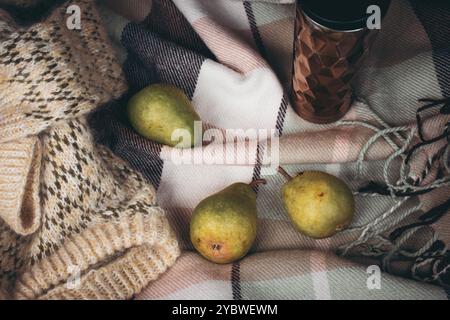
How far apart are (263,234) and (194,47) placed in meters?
0.30

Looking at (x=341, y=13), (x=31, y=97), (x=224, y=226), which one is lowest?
(x=224, y=226)

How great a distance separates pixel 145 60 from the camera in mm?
739

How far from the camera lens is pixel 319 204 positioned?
621 millimetres

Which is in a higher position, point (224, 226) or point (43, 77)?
point (43, 77)

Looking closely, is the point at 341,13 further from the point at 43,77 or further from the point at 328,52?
the point at 43,77

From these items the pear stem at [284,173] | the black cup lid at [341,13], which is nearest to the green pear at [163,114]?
the pear stem at [284,173]

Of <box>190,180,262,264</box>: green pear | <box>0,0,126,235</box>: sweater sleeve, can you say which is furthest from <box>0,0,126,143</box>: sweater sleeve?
<box>190,180,262,264</box>: green pear

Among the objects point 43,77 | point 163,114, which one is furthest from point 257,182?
point 43,77

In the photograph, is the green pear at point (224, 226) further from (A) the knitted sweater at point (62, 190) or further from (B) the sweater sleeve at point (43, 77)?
(B) the sweater sleeve at point (43, 77)

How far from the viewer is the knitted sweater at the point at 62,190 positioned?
61cm

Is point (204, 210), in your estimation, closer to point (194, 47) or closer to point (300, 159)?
point (300, 159)

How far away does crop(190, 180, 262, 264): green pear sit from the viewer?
63cm

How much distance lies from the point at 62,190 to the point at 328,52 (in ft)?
1.21

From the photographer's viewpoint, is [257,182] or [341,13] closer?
[341,13]
